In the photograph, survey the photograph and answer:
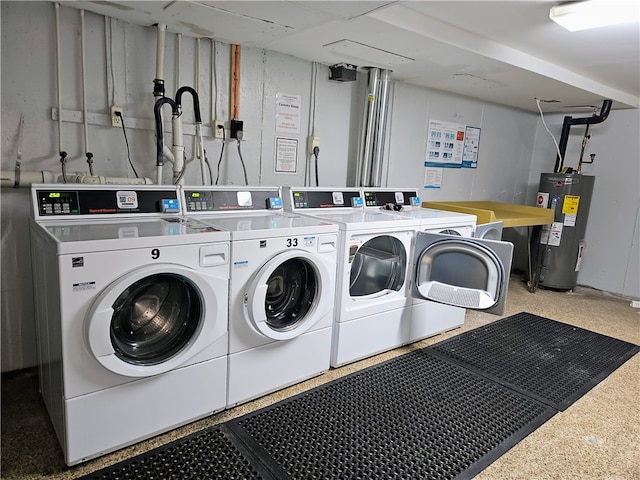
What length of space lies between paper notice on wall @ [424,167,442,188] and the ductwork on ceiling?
953 millimetres

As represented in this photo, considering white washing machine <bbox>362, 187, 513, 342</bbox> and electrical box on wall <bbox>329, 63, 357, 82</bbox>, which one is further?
electrical box on wall <bbox>329, 63, 357, 82</bbox>

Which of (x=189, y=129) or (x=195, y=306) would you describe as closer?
(x=195, y=306)

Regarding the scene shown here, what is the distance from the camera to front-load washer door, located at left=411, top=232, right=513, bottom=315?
2.66m

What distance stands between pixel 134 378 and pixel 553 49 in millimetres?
3230

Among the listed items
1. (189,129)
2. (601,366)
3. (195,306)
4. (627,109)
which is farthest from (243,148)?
(627,109)

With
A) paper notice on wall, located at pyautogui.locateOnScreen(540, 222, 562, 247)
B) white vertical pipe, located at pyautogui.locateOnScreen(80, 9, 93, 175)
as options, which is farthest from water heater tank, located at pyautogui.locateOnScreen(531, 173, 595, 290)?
white vertical pipe, located at pyautogui.locateOnScreen(80, 9, 93, 175)

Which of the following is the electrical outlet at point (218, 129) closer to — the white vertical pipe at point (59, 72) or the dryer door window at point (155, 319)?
the white vertical pipe at point (59, 72)

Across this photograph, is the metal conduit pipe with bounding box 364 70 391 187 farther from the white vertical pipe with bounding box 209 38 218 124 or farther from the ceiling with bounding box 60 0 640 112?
the white vertical pipe with bounding box 209 38 218 124

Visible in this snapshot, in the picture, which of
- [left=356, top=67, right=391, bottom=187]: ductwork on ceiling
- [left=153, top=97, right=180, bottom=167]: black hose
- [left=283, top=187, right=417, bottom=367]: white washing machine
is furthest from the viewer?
[left=356, top=67, right=391, bottom=187]: ductwork on ceiling

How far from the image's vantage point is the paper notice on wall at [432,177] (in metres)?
4.36

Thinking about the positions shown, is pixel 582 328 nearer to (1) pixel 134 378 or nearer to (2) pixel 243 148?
(2) pixel 243 148

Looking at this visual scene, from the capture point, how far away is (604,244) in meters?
4.91

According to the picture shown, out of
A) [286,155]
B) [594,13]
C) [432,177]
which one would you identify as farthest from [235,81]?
[432,177]

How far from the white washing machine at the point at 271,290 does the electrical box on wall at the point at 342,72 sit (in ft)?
4.33
